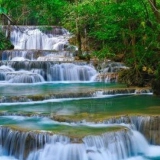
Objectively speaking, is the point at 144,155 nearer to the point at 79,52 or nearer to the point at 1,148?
the point at 1,148

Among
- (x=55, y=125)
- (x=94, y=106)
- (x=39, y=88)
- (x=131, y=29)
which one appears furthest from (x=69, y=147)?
(x=131, y=29)

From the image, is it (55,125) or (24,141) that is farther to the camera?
(55,125)

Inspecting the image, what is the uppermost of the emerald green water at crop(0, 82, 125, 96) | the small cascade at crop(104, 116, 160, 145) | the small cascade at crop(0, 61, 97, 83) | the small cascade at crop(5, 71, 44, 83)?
the small cascade at crop(0, 61, 97, 83)

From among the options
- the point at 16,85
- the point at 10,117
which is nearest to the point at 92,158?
the point at 10,117

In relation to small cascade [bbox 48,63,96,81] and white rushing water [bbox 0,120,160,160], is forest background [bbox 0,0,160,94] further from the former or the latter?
white rushing water [bbox 0,120,160,160]

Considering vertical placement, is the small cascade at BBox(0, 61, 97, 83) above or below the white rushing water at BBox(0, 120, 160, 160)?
above

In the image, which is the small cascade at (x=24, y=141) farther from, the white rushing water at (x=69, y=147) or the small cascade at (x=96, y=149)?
the small cascade at (x=96, y=149)

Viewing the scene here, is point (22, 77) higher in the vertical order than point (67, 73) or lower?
lower

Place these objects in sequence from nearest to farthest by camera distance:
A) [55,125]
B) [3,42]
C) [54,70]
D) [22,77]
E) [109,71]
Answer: [55,125] → [3,42] → [22,77] → [54,70] → [109,71]

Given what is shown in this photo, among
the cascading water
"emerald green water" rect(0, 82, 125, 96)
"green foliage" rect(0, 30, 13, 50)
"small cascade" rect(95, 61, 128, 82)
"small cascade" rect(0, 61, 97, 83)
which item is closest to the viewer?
the cascading water

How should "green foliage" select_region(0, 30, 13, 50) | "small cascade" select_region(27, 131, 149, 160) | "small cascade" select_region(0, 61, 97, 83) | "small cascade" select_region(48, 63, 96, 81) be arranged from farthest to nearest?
1. "small cascade" select_region(48, 63, 96, 81)
2. "small cascade" select_region(0, 61, 97, 83)
3. "green foliage" select_region(0, 30, 13, 50)
4. "small cascade" select_region(27, 131, 149, 160)

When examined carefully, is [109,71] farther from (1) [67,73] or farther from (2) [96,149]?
(2) [96,149]

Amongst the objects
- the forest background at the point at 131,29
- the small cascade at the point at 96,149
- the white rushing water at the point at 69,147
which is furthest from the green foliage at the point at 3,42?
the small cascade at the point at 96,149

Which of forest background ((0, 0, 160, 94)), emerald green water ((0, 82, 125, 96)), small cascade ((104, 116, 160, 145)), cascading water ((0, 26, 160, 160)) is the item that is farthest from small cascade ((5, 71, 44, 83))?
small cascade ((104, 116, 160, 145))
